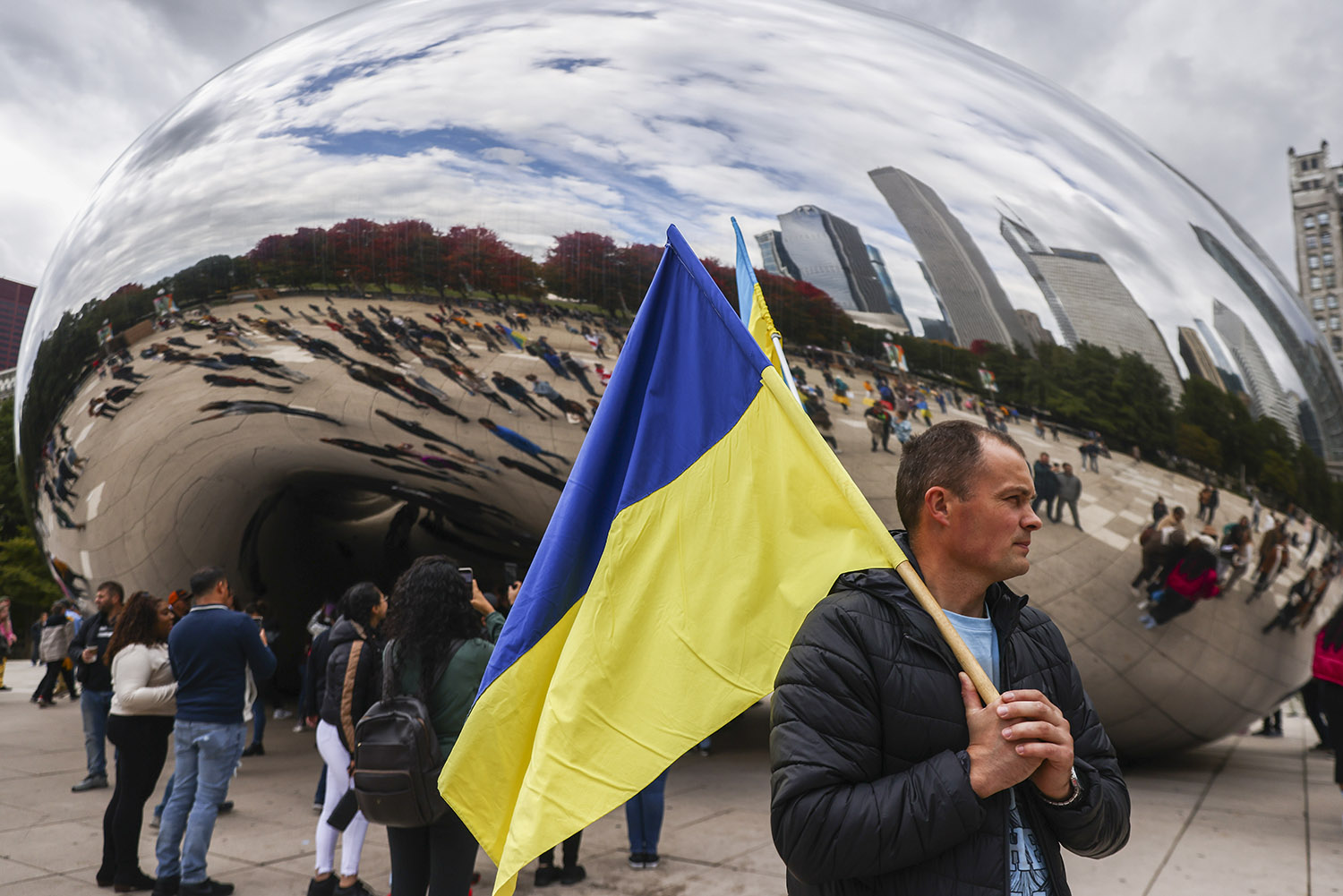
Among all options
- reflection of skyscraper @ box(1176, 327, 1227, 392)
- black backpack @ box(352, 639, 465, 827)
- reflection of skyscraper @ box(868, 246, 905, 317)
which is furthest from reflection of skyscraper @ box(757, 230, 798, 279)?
black backpack @ box(352, 639, 465, 827)

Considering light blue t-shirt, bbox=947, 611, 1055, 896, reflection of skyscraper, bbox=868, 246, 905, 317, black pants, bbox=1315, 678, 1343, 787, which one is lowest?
black pants, bbox=1315, 678, 1343, 787

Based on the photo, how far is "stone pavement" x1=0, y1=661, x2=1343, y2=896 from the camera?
4.60m

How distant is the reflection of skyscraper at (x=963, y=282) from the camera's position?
497cm

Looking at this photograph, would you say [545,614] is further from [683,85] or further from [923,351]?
[683,85]

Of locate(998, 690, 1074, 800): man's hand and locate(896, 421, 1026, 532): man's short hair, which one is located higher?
locate(896, 421, 1026, 532): man's short hair

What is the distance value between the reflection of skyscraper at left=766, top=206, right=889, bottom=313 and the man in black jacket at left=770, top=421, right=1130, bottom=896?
125 inches

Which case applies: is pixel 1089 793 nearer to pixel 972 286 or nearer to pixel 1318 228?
pixel 972 286

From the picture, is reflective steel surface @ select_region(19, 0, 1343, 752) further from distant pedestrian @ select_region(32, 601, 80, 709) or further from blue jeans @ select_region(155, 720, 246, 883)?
distant pedestrian @ select_region(32, 601, 80, 709)

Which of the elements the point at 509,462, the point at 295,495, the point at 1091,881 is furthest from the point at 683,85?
the point at 1091,881

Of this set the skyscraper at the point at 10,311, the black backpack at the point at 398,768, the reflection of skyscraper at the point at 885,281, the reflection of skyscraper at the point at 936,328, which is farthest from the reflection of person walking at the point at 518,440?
the skyscraper at the point at 10,311

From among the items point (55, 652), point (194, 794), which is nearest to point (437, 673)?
point (194, 794)

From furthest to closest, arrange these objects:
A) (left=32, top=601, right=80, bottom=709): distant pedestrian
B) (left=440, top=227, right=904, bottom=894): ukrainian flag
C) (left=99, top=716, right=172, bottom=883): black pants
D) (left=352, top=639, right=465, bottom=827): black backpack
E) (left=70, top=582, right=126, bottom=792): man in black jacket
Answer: (left=32, top=601, right=80, bottom=709): distant pedestrian
(left=70, top=582, right=126, bottom=792): man in black jacket
(left=99, top=716, right=172, bottom=883): black pants
(left=352, top=639, right=465, bottom=827): black backpack
(left=440, top=227, right=904, bottom=894): ukrainian flag

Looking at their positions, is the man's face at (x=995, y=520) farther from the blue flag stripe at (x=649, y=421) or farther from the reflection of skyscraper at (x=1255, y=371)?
the reflection of skyscraper at (x=1255, y=371)

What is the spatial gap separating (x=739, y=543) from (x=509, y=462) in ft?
12.3
